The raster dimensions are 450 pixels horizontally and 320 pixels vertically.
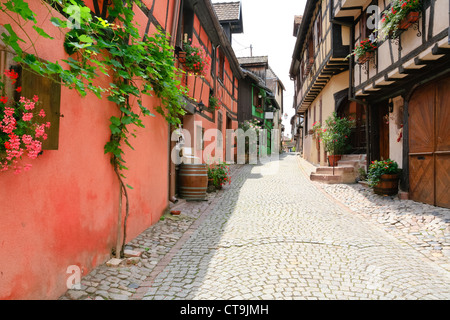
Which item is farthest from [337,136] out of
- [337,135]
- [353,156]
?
[353,156]

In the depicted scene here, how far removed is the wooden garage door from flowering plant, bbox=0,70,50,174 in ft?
20.1

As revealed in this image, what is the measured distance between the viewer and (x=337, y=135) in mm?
10039

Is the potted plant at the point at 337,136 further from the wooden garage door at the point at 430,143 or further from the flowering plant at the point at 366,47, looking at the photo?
the wooden garage door at the point at 430,143

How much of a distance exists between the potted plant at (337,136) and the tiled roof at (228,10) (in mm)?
6735

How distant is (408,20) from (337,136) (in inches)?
201

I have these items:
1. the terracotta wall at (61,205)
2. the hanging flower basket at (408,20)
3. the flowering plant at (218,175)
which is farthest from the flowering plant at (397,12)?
the terracotta wall at (61,205)

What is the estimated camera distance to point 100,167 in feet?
10.5

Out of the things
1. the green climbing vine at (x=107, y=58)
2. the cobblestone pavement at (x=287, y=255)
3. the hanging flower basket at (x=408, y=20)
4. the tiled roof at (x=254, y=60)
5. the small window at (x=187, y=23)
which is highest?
the tiled roof at (x=254, y=60)

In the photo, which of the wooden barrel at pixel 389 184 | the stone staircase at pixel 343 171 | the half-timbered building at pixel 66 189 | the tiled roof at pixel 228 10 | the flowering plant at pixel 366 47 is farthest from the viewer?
the tiled roof at pixel 228 10

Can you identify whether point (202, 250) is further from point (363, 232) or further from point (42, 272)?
point (363, 232)

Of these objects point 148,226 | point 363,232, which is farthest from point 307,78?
point 148,226

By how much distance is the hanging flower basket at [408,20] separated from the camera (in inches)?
204

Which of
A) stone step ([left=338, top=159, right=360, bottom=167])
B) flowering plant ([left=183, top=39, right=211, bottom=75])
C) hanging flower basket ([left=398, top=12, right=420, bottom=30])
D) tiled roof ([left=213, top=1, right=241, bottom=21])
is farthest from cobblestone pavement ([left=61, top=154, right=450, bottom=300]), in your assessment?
tiled roof ([left=213, top=1, right=241, bottom=21])

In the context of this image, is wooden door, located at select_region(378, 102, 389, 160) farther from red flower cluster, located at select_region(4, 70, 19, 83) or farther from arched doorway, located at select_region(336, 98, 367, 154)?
red flower cluster, located at select_region(4, 70, 19, 83)
